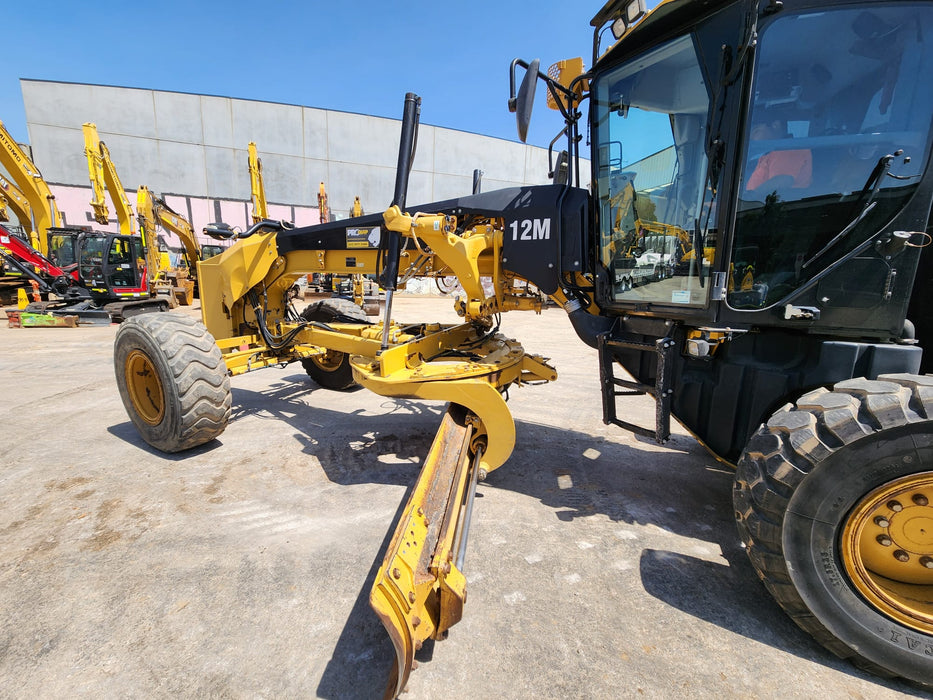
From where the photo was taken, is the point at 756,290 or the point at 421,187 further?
the point at 421,187

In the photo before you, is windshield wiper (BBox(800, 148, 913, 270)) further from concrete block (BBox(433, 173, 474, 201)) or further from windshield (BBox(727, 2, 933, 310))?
concrete block (BBox(433, 173, 474, 201))

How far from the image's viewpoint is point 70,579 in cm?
214

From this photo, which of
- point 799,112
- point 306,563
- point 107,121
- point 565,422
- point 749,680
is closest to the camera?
point 749,680

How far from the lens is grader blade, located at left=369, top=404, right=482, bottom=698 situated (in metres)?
1.41

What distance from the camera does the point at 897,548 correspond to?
1.80 m

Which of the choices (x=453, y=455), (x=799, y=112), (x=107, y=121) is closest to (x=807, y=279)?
(x=799, y=112)

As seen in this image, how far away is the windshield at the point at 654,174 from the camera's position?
7.57 ft

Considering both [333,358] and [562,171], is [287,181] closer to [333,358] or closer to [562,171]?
[333,358]

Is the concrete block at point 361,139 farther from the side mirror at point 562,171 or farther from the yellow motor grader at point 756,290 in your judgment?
the yellow motor grader at point 756,290

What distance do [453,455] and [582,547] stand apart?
0.90 m

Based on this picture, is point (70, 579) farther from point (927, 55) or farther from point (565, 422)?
point (927, 55)

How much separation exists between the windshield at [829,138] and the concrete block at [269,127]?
1092 inches

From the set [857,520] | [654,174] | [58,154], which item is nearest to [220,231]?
[654,174]

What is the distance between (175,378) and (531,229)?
2836 millimetres
